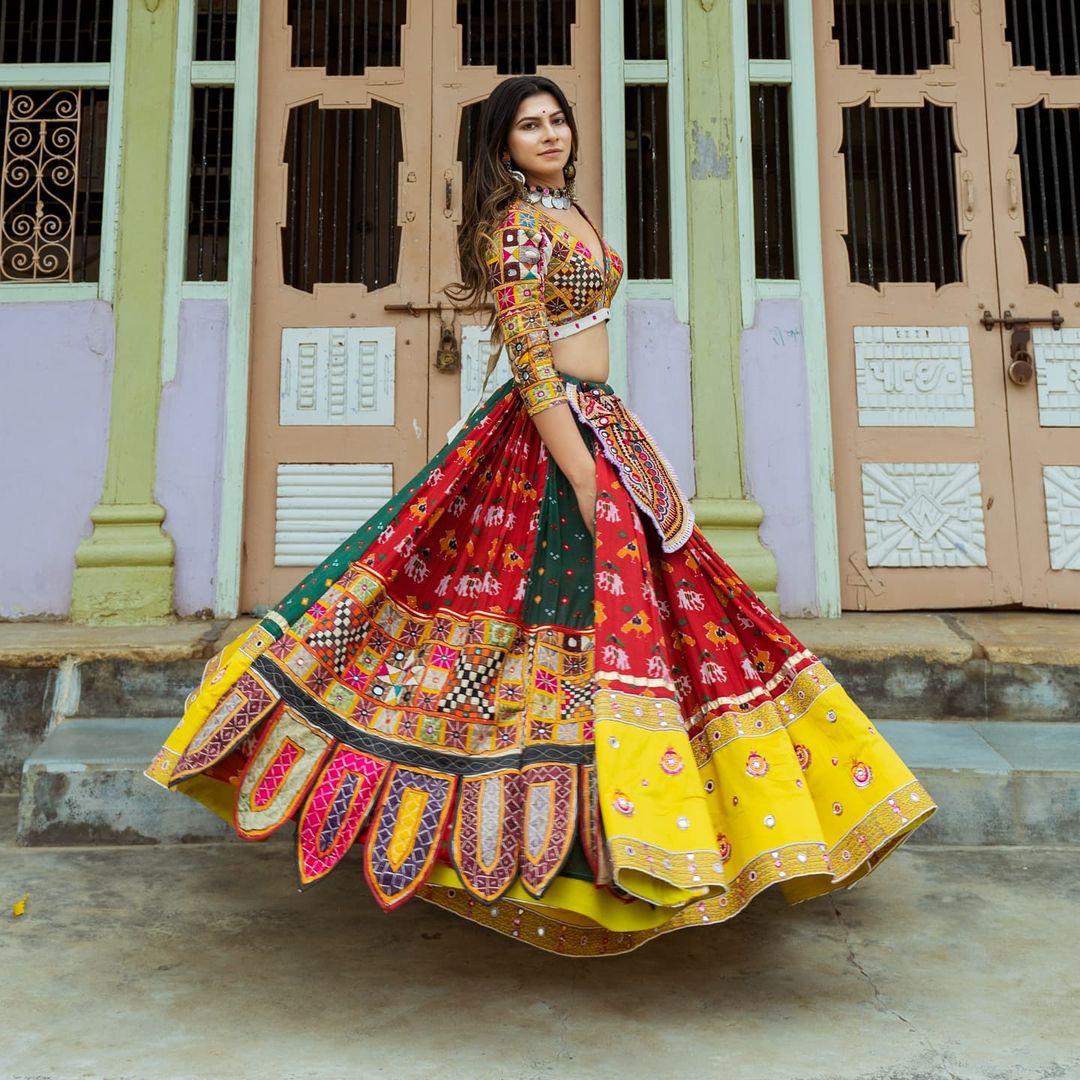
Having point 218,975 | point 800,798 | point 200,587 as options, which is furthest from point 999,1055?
point 200,587

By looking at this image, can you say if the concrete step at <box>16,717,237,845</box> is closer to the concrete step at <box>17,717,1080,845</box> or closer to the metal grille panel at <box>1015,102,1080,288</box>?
the concrete step at <box>17,717,1080,845</box>

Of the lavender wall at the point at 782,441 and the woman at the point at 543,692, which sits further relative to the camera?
the lavender wall at the point at 782,441

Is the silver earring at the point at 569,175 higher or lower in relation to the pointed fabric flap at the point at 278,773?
higher

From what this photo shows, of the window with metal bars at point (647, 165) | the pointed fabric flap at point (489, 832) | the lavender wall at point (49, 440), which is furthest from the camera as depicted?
the window with metal bars at point (647, 165)

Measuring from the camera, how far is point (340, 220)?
4438mm

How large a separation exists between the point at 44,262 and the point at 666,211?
257cm

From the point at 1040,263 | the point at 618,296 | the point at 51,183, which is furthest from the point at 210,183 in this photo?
the point at 1040,263

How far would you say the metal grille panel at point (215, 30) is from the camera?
4.45 meters

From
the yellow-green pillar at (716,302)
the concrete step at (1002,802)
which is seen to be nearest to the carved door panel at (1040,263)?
the yellow-green pillar at (716,302)

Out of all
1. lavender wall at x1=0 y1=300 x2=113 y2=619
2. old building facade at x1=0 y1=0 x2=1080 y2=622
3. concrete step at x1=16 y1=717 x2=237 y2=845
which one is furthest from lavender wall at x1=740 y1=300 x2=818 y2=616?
lavender wall at x1=0 y1=300 x2=113 y2=619

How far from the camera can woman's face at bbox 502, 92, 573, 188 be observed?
2227 mm

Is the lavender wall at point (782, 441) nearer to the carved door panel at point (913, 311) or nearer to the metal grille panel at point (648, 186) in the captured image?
the carved door panel at point (913, 311)

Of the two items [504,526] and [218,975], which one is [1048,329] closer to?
[504,526]

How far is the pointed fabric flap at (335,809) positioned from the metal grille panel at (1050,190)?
369cm
